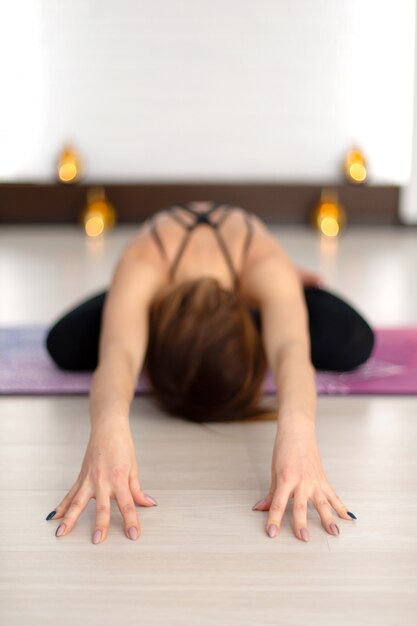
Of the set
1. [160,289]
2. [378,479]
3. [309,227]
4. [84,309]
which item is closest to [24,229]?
[309,227]

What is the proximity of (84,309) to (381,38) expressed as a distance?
3.34 meters

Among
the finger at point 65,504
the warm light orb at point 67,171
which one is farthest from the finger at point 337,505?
the warm light orb at point 67,171

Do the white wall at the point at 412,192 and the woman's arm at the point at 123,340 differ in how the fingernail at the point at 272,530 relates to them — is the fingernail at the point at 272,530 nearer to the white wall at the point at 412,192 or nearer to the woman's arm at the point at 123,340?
the woman's arm at the point at 123,340

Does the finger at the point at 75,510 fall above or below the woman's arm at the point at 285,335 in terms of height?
below

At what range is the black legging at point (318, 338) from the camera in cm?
259

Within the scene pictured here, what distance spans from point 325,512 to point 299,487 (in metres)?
0.06

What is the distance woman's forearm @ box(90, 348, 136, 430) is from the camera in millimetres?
1731

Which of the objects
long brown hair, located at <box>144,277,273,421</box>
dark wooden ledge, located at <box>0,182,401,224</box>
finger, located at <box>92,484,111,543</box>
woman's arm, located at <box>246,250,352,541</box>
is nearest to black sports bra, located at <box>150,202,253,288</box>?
woman's arm, located at <box>246,250,352,541</box>

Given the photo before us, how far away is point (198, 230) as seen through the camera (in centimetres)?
252

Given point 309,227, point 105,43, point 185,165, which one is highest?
point 105,43

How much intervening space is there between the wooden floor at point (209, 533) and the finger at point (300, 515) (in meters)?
0.02

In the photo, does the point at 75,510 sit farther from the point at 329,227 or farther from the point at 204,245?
the point at 329,227

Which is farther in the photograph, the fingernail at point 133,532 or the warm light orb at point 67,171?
the warm light orb at point 67,171

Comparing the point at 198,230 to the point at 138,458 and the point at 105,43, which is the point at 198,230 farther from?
the point at 105,43
